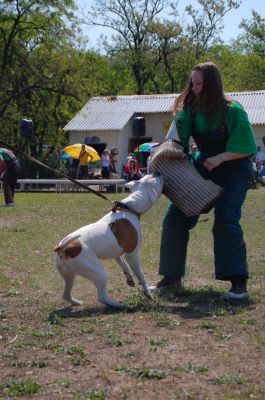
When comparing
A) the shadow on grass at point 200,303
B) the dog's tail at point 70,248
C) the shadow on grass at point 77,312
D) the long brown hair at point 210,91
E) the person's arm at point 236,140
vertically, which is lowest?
the shadow on grass at point 77,312

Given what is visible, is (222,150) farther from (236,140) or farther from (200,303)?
(200,303)

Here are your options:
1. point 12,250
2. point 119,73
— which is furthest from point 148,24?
point 12,250

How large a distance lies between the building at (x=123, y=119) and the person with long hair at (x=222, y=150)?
102 feet

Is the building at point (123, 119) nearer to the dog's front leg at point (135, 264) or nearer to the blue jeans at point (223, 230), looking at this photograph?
the blue jeans at point (223, 230)

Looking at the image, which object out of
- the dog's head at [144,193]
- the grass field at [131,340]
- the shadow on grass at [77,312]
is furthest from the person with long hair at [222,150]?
the shadow on grass at [77,312]

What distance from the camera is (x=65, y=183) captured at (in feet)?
88.6

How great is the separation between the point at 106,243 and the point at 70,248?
Result: 1.00ft

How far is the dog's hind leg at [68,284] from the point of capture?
5.44 m

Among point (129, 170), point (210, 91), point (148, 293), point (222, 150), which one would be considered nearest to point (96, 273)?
point (148, 293)

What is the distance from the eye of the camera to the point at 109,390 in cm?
349

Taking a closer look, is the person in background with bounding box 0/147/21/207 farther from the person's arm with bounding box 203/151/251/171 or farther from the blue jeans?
the person's arm with bounding box 203/151/251/171

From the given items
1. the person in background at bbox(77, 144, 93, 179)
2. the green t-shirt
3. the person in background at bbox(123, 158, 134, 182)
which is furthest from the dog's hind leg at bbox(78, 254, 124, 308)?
the person in background at bbox(77, 144, 93, 179)

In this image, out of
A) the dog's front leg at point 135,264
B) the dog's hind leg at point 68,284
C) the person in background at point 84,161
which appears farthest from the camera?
the person in background at point 84,161

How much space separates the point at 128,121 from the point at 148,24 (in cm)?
1400
